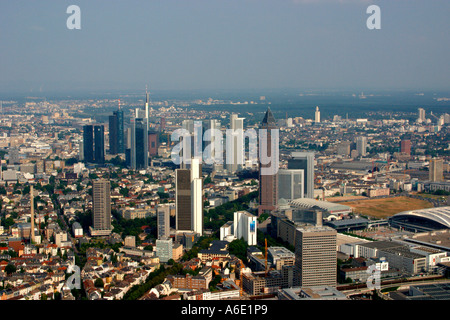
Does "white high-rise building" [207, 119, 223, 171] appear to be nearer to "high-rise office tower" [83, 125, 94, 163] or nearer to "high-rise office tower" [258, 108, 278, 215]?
"high-rise office tower" [83, 125, 94, 163]

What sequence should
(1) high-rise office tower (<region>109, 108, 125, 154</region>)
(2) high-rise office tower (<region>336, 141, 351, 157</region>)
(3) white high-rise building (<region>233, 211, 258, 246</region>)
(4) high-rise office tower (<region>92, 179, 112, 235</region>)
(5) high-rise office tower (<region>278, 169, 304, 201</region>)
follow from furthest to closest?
1. (2) high-rise office tower (<region>336, 141, 351, 157</region>)
2. (1) high-rise office tower (<region>109, 108, 125, 154</region>)
3. (5) high-rise office tower (<region>278, 169, 304, 201</region>)
4. (4) high-rise office tower (<region>92, 179, 112, 235</region>)
5. (3) white high-rise building (<region>233, 211, 258, 246</region>)

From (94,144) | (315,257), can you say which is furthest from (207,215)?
(94,144)

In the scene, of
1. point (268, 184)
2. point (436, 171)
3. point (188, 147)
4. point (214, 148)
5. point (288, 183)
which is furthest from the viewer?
point (214, 148)

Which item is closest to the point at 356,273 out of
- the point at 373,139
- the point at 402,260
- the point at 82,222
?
the point at 402,260

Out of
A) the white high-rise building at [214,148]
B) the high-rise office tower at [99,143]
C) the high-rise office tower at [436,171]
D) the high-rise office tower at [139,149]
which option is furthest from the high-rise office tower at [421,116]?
the high-rise office tower at [99,143]

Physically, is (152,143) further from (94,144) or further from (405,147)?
(405,147)

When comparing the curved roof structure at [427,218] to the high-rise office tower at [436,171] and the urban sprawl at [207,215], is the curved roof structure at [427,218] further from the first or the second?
the high-rise office tower at [436,171]

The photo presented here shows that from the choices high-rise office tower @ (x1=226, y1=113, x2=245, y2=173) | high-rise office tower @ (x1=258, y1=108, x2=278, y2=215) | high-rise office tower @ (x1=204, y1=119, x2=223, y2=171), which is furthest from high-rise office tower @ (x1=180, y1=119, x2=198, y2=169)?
high-rise office tower @ (x1=258, y1=108, x2=278, y2=215)
